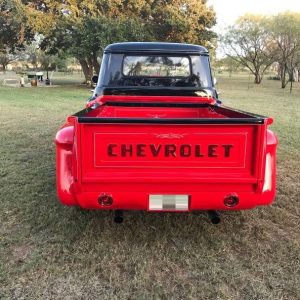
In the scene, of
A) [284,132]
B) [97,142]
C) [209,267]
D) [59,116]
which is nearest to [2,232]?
[97,142]

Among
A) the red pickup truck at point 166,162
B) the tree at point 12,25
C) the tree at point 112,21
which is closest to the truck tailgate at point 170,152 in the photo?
the red pickup truck at point 166,162

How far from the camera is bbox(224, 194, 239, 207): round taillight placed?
3.00 metres

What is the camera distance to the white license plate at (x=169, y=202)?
3023 mm

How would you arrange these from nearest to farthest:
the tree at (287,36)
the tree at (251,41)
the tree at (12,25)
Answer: the tree at (12,25)
the tree at (287,36)
the tree at (251,41)

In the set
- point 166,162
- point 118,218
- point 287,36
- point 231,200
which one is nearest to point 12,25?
point 287,36

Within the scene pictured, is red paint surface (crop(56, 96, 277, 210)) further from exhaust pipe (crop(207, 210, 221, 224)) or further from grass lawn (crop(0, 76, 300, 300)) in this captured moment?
grass lawn (crop(0, 76, 300, 300))

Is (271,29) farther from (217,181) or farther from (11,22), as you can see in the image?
(217,181)

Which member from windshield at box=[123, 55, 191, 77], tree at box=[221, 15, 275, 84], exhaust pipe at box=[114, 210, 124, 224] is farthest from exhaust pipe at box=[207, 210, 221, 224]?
tree at box=[221, 15, 275, 84]

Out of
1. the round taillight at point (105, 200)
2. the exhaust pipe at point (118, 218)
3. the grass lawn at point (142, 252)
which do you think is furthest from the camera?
the exhaust pipe at point (118, 218)

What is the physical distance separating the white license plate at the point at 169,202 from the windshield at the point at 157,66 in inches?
105

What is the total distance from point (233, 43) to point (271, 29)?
6.79 metres

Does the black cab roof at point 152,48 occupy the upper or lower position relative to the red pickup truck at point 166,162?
upper

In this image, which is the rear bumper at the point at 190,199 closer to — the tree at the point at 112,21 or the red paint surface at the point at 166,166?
the red paint surface at the point at 166,166

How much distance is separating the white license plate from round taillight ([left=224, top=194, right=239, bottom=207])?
0.31 meters
